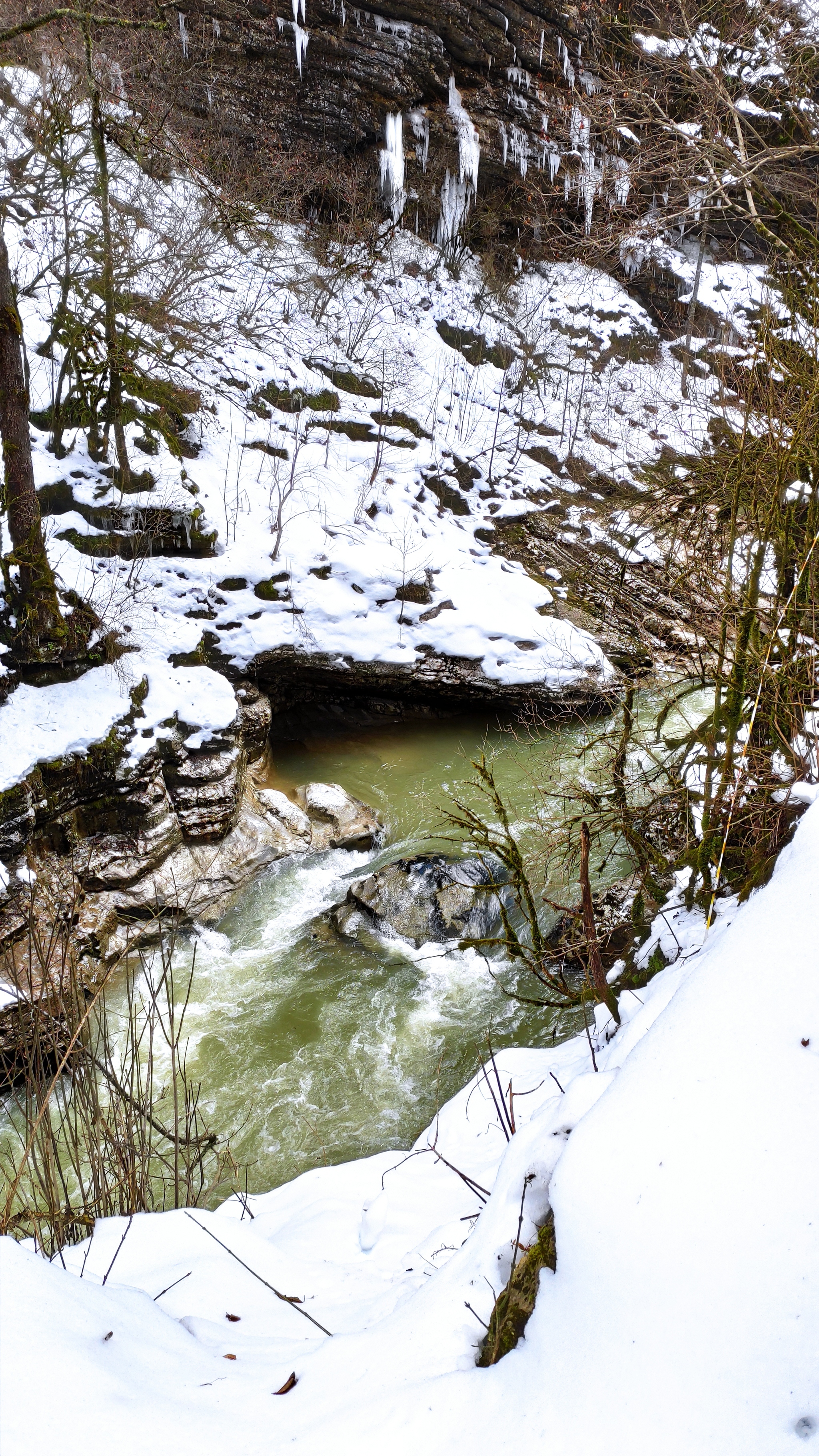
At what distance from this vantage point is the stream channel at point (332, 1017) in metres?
6.15

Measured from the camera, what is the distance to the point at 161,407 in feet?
36.5

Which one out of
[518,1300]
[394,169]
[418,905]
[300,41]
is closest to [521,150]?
[394,169]

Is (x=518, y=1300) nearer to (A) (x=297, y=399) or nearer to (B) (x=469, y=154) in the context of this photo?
(A) (x=297, y=399)

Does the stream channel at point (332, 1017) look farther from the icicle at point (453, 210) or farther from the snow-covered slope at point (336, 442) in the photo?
the icicle at point (453, 210)

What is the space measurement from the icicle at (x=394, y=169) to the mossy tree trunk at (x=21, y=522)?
52.5 feet

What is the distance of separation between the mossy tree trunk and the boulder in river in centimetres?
417

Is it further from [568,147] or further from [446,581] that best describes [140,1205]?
[568,147]

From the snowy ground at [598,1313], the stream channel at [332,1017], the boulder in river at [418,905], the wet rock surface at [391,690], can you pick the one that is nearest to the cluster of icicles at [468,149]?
the wet rock surface at [391,690]

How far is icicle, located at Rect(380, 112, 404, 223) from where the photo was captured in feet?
66.7

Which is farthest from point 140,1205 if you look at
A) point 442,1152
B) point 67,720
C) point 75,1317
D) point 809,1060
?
point 67,720

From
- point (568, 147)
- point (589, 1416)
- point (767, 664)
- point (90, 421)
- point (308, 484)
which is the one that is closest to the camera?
point (589, 1416)

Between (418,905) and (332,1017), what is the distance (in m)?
1.51

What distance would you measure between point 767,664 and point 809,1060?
262cm

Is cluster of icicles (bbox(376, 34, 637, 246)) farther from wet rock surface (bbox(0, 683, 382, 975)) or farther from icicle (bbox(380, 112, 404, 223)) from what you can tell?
wet rock surface (bbox(0, 683, 382, 975))
